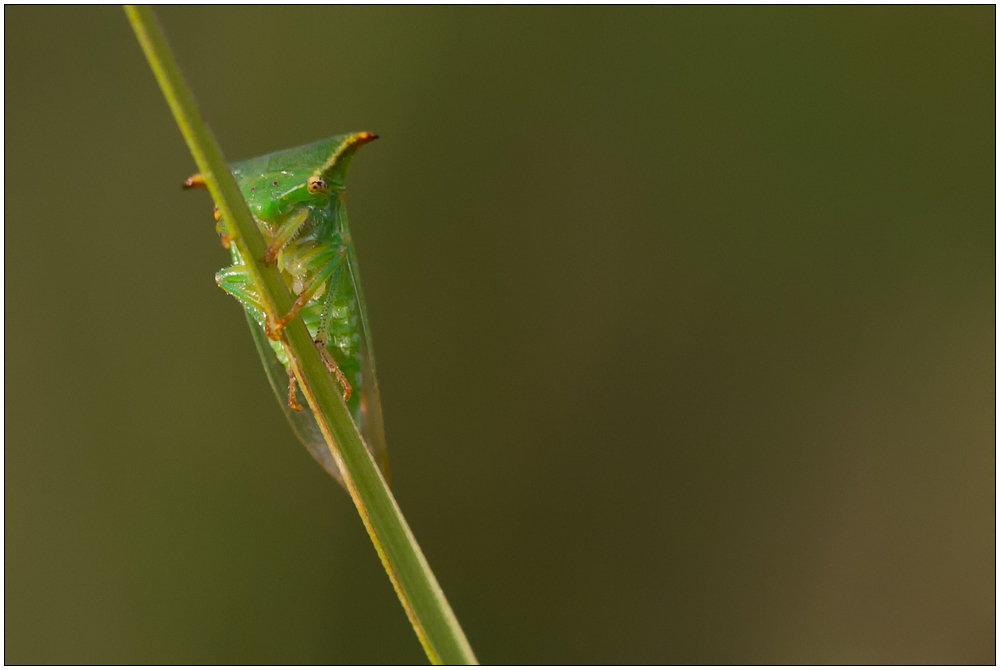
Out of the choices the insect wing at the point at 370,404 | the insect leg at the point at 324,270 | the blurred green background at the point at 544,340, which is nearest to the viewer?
the insect leg at the point at 324,270

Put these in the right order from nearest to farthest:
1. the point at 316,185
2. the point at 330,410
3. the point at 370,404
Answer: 1. the point at 330,410
2. the point at 316,185
3. the point at 370,404

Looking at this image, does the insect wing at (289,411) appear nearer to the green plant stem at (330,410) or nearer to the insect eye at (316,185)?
the insect eye at (316,185)

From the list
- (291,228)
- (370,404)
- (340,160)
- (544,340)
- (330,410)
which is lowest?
(544,340)

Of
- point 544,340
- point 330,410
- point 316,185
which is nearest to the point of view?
point 330,410

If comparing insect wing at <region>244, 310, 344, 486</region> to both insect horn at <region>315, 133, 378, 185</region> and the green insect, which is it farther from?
insect horn at <region>315, 133, 378, 185</region>

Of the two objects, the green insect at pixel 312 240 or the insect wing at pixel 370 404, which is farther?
the insect wing at pixel 370 404

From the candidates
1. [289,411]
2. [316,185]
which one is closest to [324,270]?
[316,185]

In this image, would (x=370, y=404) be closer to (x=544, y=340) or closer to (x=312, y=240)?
(x=312, y=240)

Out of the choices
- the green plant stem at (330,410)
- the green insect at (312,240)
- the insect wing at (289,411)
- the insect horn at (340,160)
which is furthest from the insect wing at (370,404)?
the green plant stem at (330,410)
